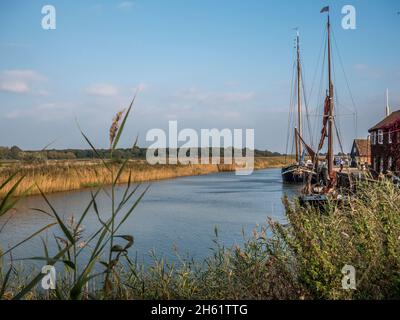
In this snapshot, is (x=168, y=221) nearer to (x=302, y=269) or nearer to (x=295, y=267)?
(x=295, y=267)

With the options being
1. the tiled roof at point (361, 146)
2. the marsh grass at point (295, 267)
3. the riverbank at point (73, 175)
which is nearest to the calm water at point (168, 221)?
the riverbank at point (73, 175)

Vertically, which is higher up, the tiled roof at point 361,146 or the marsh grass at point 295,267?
the tiled roof at point 361,146

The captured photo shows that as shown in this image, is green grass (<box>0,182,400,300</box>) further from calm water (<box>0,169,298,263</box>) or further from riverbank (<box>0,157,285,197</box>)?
riverbank (<box>0,157,285,197</box>)

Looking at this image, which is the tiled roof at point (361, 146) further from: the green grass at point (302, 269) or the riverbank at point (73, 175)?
the green grass at point (302, 269)

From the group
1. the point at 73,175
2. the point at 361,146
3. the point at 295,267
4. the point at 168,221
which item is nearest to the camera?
the point at 295,267

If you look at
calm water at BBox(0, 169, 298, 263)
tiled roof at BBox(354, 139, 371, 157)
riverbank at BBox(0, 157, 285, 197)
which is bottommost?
calm water at BBox(0, 169, 298, 263)

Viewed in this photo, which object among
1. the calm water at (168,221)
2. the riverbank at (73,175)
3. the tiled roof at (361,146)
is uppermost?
the tiled roof at (361,146)

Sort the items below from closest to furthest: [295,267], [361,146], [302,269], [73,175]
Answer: [302,269]
[295,267]
[73,175]
[361,146]

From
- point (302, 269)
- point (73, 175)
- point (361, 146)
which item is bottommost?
point (73, 175)

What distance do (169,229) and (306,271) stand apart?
10577mm

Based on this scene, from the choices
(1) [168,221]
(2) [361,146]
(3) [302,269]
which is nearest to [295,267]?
(3) [302,269]

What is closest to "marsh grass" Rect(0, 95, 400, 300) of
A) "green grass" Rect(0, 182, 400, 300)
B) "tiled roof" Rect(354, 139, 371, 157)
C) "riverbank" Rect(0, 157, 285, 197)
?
"green grass" Rect(0, 182, 400, 300)

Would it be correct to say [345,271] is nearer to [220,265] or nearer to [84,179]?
[220,265]
